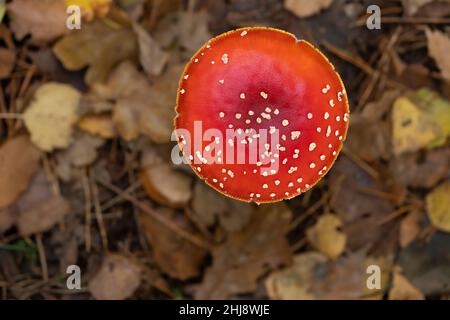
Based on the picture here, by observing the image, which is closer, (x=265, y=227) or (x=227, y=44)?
(x=227, y=44)

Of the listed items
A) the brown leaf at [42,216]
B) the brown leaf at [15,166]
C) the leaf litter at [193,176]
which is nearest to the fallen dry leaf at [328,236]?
the leaf litter at [193,176]

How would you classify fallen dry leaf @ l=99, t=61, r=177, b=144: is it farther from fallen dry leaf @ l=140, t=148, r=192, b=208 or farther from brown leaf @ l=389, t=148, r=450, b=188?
brown leaf @ l=389, t=148, r=450, b=188

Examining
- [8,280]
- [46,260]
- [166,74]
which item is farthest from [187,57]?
[8,280]

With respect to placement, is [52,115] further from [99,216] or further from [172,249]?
[172,249]

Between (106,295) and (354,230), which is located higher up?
(354,230)
